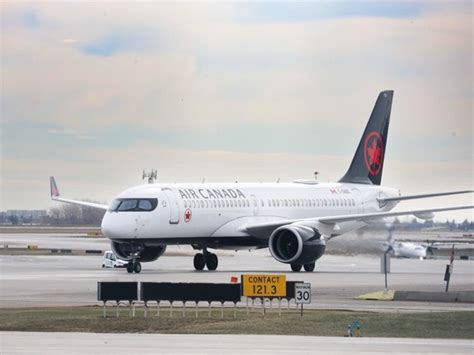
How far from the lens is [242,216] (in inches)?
2552

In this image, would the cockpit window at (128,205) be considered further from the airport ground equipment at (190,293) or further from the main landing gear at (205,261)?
the airport ground equipment at (190,293)

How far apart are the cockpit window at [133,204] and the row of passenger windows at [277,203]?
201cm

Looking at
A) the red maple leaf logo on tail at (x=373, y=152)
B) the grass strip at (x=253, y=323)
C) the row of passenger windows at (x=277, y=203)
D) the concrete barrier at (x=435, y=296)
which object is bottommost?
the grass strip at (x=253, y=323)

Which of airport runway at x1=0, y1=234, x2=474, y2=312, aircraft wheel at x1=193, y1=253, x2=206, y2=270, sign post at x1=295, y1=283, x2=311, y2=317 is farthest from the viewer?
aircraft wheel at x1=193, y1=253, x2=206, y2=270

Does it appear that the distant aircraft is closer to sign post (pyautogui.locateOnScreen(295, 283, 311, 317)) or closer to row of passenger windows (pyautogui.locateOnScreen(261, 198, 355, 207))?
row of passenger windows (pyautogui.locateOnScreen(261, 198, 355, 207))

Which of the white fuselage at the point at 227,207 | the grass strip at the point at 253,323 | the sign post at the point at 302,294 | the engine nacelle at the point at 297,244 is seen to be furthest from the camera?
the engine nacelle at the point at 297,244

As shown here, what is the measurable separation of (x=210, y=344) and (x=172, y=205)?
32144 millimetres

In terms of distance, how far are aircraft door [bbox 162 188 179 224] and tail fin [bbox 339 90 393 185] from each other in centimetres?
1523

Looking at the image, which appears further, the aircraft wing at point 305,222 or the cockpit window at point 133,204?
the aircraft wing at point 305,222

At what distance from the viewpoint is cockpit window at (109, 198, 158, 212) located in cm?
5956

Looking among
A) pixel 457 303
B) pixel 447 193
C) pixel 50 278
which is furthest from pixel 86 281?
pixel 447 193

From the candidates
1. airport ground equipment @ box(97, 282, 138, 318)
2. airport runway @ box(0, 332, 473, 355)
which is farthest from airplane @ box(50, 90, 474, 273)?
airport runway @ box(0, 332, 473, 355)

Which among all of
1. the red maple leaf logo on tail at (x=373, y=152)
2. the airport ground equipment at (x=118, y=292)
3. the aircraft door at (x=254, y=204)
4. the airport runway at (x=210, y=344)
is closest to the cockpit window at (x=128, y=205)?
the aircraft door at (x=254, y=204)

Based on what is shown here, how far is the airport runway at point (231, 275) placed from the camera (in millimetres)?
42156
